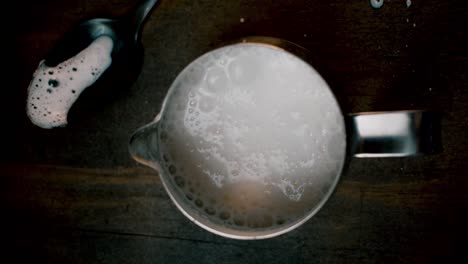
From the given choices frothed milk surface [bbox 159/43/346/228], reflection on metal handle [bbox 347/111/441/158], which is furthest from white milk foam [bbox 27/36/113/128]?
reflection on metal handle [bbox 347/111/441/158]

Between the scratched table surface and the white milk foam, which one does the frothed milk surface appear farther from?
the white milk foam

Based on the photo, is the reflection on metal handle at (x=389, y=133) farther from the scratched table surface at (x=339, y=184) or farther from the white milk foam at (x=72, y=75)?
the white milk foam at (x=72, y=75)

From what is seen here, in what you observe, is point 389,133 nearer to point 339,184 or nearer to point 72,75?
point 339,184

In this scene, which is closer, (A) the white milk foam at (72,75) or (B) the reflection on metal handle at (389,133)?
(B) the reflection on metal handle at (389,133)

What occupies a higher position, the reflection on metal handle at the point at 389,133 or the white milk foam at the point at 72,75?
the white milk foam at the point at 72,75

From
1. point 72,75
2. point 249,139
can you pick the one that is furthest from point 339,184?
point 72,75

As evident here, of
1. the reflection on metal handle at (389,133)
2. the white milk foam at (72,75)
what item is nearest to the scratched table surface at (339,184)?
the white milk foam at (72,75)

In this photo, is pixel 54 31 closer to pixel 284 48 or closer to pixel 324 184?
pixel 284 48
